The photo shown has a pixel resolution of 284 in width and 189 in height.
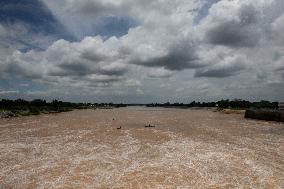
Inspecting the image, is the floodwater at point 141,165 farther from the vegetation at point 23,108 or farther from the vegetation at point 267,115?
the vegetation at point 23,108

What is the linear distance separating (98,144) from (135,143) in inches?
159

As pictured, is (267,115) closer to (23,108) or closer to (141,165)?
(141,165)

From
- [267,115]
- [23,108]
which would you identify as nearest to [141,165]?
[267,115]

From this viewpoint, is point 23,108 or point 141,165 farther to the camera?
point 23,108

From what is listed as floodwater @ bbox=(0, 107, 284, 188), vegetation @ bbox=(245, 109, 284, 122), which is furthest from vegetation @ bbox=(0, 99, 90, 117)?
vegetation @ bbox=(245, 109, 284, 122)

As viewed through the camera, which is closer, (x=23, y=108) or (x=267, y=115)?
(x=267, y=115)

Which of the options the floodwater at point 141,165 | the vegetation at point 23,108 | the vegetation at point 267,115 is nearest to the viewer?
the floodwater at point 141,165

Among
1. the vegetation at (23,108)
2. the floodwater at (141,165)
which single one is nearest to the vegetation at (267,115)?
the floodwater at (141,165)

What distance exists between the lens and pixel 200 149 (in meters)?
28.0

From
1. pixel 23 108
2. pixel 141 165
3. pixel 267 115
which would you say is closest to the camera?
pixel 141 165

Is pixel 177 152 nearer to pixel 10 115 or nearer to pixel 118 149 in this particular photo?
pixel 118 149

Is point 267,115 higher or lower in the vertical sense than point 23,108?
lower

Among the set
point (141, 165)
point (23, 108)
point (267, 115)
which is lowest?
point (141, 165)

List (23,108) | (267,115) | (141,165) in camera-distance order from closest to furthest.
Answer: (141,165), (267,115), (23,108)
